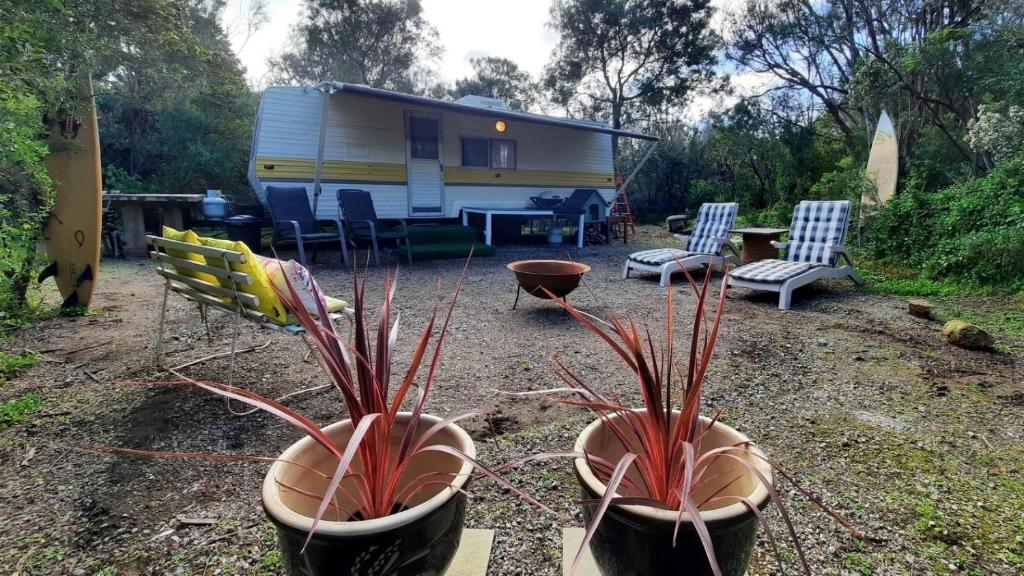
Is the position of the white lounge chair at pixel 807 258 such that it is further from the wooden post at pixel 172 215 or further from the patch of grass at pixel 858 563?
the wooden post at pixel 172 215

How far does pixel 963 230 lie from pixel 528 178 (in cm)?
740

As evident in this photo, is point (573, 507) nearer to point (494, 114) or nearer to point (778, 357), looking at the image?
point (778, 357)

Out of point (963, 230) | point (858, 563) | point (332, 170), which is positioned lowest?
point (858, 563)

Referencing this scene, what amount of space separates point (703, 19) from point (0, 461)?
18557mm

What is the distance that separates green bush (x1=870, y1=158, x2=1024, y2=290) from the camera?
5.04m

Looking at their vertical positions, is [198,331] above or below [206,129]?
below

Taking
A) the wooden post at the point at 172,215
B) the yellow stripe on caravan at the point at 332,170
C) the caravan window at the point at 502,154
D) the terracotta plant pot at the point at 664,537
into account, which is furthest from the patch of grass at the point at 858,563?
the caravan window at the point at 502,154

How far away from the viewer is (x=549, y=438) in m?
2.18

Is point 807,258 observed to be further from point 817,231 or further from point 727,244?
point 727,244

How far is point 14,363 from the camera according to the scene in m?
2.81

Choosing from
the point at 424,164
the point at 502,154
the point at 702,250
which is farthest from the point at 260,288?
the point at 502,154

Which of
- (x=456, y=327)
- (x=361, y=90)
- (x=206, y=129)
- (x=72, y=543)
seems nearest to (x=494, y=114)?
(x=361, y=90)

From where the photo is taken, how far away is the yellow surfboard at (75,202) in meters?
3.78

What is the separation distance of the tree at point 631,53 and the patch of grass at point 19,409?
1718 centimetres
